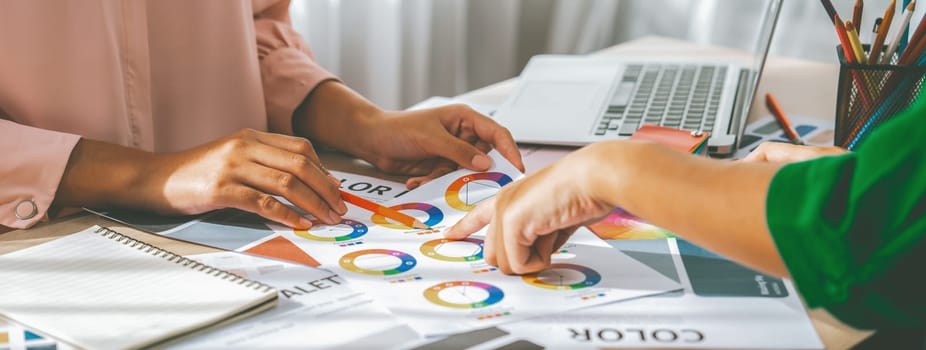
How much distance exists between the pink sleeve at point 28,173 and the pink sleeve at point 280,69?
0.33m

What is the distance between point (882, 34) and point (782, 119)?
0.81 feet

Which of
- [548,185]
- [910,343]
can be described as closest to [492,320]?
[548,185]

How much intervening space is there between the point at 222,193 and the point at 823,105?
90cm

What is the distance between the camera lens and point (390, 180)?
3.32 feet

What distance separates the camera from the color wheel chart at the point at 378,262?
2.46 ft

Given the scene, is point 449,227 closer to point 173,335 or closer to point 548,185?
point 548,185

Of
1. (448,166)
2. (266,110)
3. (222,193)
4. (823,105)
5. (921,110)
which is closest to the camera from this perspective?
(921,110)

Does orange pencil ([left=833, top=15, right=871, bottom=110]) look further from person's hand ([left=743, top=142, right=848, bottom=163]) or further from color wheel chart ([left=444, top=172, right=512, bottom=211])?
color wheel chart ([left=444, top=172, right=512, bottom=211])

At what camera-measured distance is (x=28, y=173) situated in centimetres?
85

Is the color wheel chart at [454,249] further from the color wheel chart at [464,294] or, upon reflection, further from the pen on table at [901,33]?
the pen on table at [901,33]

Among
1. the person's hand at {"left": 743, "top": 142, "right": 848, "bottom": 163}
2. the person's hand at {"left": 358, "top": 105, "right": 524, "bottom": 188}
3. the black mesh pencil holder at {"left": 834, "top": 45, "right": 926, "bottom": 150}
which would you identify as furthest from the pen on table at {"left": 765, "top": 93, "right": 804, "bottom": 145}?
the person's hand at {"left": 358, "top": 105, "right": 524, "bottom": 188}

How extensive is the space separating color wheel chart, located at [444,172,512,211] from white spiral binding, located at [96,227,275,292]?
0.26 meters

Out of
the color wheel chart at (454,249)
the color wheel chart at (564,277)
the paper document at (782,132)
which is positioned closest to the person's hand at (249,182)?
the color wheel chart at (454,249)

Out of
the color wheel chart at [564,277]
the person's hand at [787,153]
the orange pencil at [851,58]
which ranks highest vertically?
the orange pencil at [851,58]
